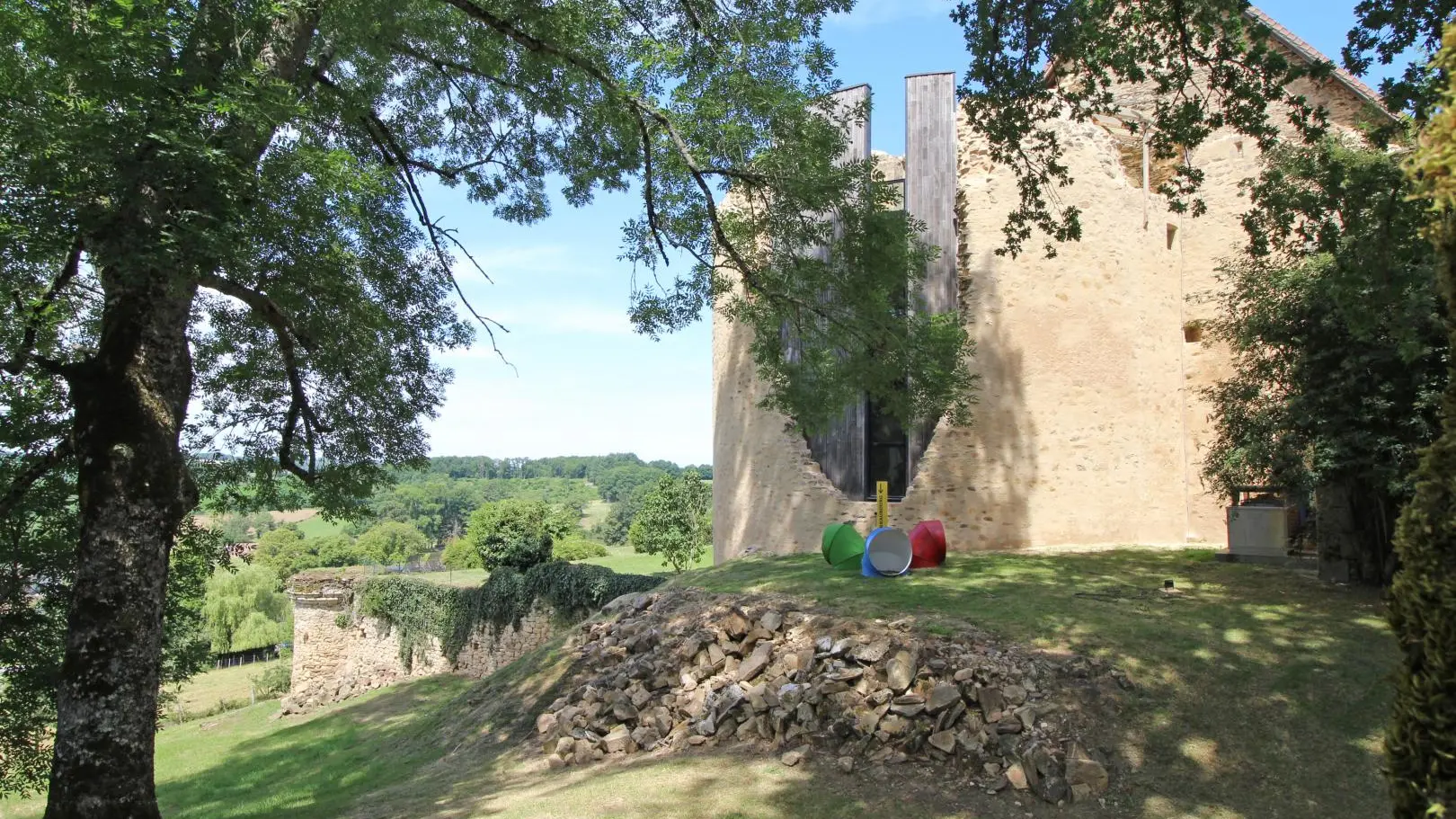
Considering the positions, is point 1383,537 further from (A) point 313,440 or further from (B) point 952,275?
(A) point 313,440

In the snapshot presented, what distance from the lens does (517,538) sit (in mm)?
20781

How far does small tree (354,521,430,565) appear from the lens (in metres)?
64.6

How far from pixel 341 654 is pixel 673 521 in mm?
9916

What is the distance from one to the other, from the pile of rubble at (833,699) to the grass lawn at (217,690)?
21.4 meters

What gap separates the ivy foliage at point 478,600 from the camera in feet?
58.2

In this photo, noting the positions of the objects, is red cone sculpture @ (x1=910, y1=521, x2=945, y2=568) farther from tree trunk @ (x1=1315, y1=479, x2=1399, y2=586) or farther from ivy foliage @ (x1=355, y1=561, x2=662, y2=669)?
ivy foliage @ (x1=355, y1=561, x2=662, y2=669)

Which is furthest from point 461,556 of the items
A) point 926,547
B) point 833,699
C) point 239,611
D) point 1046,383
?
point 833,699

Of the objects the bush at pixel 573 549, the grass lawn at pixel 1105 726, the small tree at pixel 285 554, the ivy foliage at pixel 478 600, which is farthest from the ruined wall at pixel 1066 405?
the small tree at pixel 285 554

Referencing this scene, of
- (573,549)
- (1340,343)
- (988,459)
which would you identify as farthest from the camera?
(573,549)

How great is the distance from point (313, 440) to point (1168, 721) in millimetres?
8645

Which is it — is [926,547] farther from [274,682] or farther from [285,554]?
[285,554]

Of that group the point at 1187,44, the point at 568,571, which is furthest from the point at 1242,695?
the point at 568,571

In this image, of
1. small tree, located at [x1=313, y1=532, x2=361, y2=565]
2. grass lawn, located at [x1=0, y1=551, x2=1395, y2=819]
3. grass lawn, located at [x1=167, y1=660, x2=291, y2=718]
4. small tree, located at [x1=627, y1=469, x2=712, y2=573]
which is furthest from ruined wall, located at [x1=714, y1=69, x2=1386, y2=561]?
small tree, located at [x1=313, y1=532, x2=361, y2=565]

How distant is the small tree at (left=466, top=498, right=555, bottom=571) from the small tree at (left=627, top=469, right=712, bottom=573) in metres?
3.91
